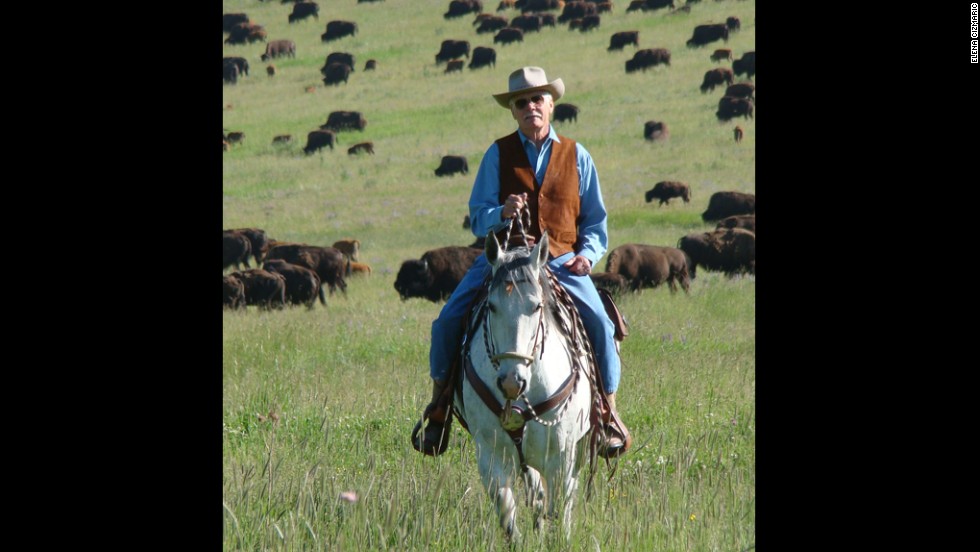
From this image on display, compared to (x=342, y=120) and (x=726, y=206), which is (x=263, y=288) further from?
(x=342, y=120)

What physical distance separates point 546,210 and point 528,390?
112 cm

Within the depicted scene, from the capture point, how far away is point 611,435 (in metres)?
6.30

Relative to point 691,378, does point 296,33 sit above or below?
above

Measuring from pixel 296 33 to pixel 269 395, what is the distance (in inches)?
2046

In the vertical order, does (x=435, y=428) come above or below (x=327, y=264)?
above

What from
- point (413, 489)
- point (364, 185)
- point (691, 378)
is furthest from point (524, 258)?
point (364, 185)


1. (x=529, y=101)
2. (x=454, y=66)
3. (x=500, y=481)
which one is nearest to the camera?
(x=500, y=481)

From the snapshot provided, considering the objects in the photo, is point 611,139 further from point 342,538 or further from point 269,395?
point 342,538

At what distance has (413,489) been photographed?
566 centimetres

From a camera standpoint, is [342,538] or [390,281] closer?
[342,538]

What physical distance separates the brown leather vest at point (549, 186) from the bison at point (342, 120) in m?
35.3

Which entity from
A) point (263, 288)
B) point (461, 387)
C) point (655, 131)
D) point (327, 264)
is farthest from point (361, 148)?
point (461, 387)

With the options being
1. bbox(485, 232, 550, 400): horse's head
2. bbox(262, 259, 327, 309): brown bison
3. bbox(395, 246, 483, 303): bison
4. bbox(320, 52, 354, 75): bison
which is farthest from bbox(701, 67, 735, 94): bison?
bbox(485, 232, 550, 400): horse's head

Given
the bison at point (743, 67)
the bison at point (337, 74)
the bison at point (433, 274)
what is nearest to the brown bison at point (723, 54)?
the bison at point (743, 67)
